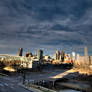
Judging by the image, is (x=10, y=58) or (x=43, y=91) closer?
(x=43, y=91)

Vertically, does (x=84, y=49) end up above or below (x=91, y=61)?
above

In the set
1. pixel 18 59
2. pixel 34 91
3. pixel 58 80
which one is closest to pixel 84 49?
pixel 18 59

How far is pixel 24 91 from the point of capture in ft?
52.5

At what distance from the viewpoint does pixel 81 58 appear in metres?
135

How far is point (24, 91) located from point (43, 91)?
10.7 feet

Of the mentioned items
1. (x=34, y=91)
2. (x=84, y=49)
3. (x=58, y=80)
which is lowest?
(x=58, y=80)

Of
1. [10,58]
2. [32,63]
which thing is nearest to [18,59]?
[10,58]

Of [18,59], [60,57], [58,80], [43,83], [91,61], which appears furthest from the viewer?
[60,57]

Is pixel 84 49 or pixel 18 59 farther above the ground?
pixel 84 49

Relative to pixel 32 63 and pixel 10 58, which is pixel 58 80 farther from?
pixel 10 58

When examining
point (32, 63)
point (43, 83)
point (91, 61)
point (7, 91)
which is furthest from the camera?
point (91, 61)

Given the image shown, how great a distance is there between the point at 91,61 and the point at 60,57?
251ft

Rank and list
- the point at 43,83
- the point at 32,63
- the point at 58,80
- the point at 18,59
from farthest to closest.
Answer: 1. the point at 18,59
2. the point at 32,63
3. the point at 58,80
4. the point at 43,83

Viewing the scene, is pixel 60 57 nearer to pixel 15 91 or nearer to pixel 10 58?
pixel 10 58
